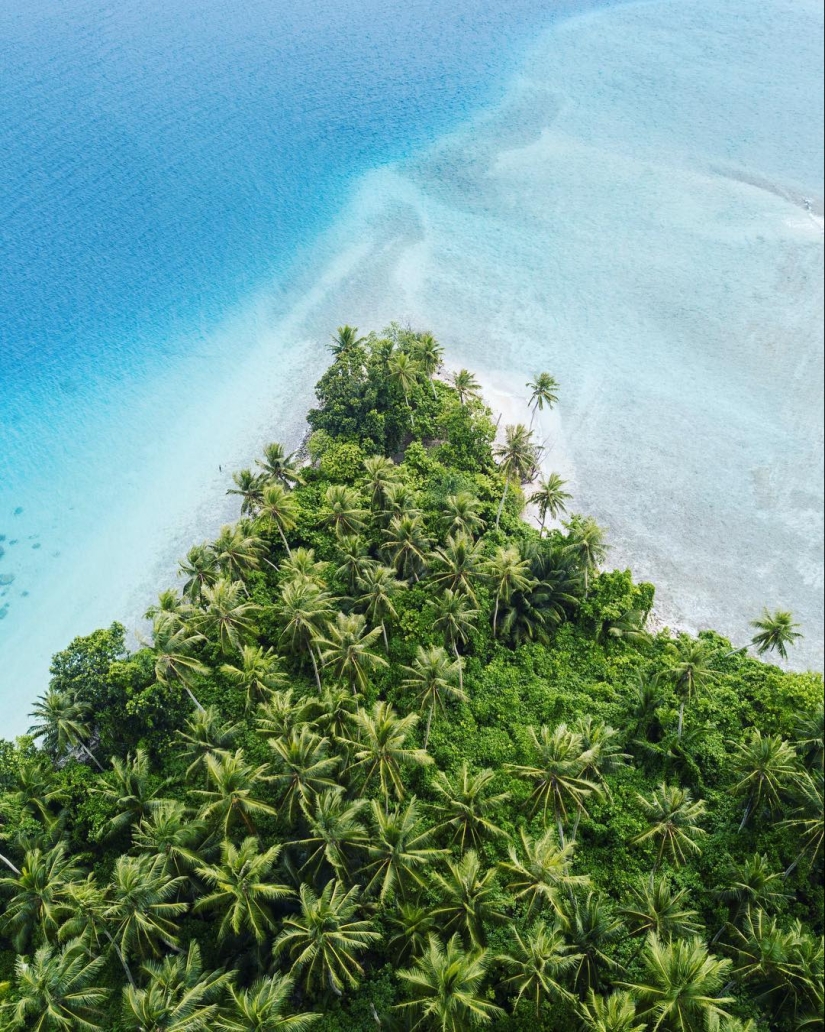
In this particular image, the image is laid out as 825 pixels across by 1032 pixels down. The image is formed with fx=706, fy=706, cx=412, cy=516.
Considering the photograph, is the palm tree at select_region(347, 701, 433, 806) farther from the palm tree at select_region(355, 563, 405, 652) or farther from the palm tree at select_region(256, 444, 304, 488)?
the palm tree at select_region(256, 444, 304, 488)

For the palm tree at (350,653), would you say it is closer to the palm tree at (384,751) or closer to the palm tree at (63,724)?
the palm tree at (384,751)

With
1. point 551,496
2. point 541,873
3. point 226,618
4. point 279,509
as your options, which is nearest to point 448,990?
point 541,873

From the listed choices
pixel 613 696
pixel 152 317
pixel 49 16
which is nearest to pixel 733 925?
pixel 613 696

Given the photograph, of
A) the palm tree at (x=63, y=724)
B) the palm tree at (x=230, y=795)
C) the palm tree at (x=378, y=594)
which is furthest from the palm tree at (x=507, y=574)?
the palm tree at (x=63, y=724)

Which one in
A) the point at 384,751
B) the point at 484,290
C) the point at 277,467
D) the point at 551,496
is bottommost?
the point at 384,751

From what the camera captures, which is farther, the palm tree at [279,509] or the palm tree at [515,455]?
the palm tree at [515,455]

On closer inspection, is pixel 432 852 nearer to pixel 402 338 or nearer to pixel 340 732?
pixel 340 732

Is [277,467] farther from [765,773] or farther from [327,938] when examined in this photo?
[765,773]

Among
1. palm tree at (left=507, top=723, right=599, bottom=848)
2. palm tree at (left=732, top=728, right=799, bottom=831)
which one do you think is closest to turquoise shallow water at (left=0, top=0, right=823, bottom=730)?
palm tree at (left=732, top=728, right=799, bottom=831)
